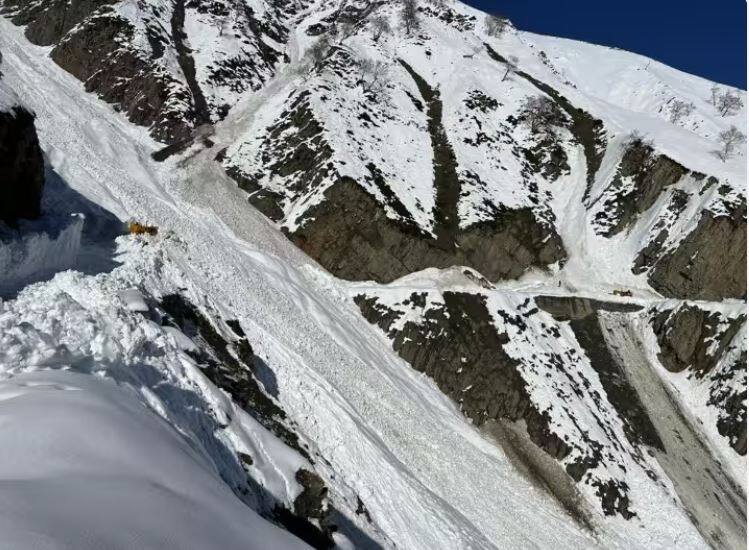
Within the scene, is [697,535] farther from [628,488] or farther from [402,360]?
[402,360]

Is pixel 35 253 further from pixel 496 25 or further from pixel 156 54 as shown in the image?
pixel 496 25

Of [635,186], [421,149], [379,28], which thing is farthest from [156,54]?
[635,186]

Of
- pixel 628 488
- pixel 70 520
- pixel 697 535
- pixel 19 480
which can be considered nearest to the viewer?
pixel 70 520

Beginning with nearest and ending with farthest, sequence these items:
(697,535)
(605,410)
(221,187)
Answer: (697,535), (605,410), (221,187)

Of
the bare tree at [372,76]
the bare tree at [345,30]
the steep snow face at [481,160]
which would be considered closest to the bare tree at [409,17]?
the steep snow face at [481,160]

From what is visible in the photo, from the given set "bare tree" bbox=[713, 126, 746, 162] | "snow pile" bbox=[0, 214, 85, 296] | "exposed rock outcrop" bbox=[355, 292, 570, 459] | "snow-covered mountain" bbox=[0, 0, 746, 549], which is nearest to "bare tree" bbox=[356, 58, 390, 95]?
"snow-covered mountain" bbox=[0, 0, 746, 549]

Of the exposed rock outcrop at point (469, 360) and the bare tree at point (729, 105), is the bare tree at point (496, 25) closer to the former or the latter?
the bare tree at point (729, 105)

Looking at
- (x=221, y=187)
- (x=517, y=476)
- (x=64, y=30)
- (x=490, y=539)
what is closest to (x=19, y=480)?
(x=490, y=539)
